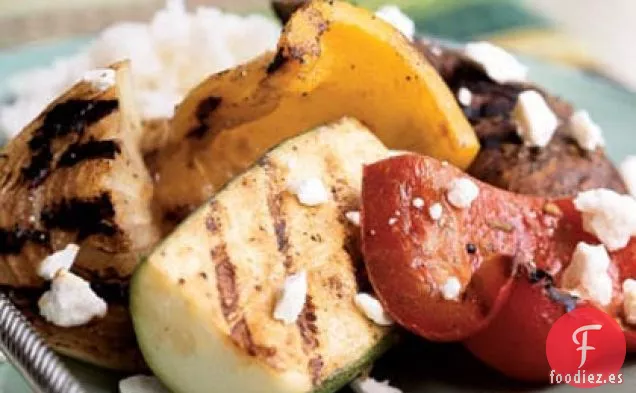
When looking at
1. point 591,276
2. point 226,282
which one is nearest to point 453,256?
point 591,276

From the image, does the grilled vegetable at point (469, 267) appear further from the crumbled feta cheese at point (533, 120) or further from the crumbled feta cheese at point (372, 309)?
the crumbled feta cheese at point (533, 120)

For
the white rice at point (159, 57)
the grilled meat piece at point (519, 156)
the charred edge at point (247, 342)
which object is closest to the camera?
the charred edge at point (247, 342)

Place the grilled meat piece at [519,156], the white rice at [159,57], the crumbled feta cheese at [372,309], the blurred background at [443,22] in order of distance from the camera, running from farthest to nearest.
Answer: the blurred background at [443,22], the white rice at [159,57], the grilled meat piece at [519,156], the crumbled feta cheese at [372,309]

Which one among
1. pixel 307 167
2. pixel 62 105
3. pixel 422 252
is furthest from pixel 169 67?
pixel 422 252

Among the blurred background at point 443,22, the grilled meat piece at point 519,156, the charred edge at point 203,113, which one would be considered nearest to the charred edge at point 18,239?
the charred edge at point 203,113

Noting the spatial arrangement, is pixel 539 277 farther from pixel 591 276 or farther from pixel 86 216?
pixel 86 216

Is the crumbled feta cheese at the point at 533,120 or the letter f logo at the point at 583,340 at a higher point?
the crumbled feta cheese at the point at 533,120

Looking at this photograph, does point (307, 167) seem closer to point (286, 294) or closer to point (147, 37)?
point (286, 294)
